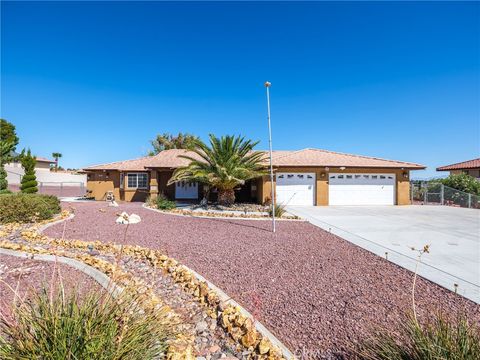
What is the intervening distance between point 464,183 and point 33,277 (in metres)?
28.1

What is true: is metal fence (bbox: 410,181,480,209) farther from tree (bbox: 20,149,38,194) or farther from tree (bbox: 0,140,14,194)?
Answer: tree (bbox: 0,140,14,194)

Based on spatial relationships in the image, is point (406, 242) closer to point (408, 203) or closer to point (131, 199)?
point (408, 203)

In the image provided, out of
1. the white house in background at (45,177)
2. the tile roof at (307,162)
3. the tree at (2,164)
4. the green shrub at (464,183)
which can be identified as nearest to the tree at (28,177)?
the tree at (2,164)

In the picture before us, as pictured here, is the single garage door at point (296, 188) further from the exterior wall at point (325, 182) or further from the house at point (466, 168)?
the house at point (466, 168)

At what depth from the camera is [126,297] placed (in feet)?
9.96

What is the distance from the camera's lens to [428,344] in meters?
2.41

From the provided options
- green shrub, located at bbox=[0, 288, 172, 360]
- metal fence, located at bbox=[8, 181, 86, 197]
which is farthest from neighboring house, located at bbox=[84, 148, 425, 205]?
green shrub, located at bbox=[0, 288, 172, 360]

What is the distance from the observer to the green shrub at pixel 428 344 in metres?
2.36

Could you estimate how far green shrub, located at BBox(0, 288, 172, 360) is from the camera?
2289mm

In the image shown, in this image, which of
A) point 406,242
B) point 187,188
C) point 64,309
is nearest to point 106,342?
point 64,309

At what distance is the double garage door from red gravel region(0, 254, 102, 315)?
15353 millimetres

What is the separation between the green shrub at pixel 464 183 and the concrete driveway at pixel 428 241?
10596mm

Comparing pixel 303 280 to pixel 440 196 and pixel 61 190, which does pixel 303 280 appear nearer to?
pixel 440 196

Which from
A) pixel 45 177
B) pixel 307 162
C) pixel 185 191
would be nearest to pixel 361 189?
pixel 307 162
